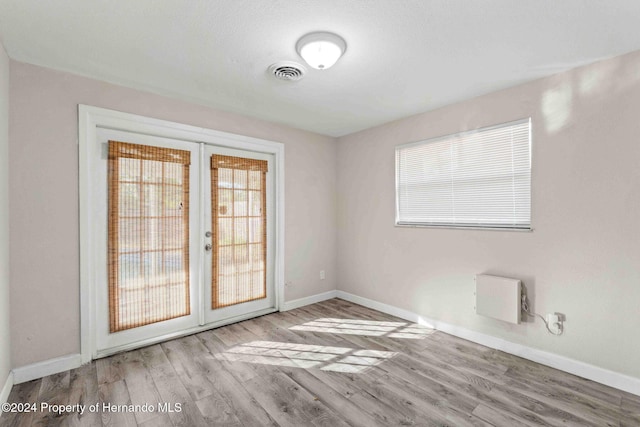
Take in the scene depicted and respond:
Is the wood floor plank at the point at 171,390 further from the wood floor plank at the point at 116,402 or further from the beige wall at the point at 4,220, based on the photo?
the beige wall at the point at 4,220

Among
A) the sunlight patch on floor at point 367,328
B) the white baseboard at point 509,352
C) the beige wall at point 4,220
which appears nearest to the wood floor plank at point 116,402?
the white baseboard at point 509,352

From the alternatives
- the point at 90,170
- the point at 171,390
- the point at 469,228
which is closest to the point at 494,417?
the point at 469,228

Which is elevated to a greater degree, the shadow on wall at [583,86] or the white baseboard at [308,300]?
the shadow on wall at [583,86]

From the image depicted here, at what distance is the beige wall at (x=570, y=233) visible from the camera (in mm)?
2209

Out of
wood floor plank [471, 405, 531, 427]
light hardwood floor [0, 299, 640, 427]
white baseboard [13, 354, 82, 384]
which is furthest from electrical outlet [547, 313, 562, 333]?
white baseboard [13, 354, 82, 384]

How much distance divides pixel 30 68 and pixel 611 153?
4552 mm

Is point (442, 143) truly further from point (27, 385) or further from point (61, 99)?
point (27, 385)

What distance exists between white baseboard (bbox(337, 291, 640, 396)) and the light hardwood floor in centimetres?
7

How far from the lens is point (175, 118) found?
3.07m

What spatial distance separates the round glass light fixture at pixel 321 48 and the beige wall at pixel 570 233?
176 cm

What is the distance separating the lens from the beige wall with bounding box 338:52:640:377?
7.25ft

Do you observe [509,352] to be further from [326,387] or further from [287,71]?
[287,71]

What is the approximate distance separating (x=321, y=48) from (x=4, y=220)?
2.57 m

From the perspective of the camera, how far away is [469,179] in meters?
3.11
